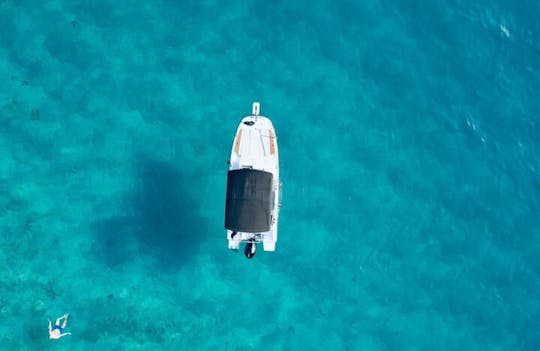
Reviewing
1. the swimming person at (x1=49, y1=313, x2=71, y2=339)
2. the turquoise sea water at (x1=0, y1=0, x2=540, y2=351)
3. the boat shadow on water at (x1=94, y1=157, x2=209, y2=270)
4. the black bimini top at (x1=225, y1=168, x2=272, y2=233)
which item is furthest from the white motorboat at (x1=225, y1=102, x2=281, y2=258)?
the swimming person at (x1=49, y1=313, x2=71, y2=339)

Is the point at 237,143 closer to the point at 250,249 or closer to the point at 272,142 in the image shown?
the point at 272,142

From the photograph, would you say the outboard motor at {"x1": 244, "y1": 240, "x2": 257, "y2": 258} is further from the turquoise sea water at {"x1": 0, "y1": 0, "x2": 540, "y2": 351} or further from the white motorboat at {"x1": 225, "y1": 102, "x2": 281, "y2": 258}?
the turquoise sea water at {"x1": 0, "y1": 0, "x2": 540, "y2": 351}

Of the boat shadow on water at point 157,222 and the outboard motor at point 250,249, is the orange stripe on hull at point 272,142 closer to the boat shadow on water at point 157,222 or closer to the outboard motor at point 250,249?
the boat shadow on water at point 157,222

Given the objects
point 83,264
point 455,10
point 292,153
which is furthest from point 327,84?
point 83,264

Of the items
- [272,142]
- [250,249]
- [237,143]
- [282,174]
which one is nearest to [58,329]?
[250,249]

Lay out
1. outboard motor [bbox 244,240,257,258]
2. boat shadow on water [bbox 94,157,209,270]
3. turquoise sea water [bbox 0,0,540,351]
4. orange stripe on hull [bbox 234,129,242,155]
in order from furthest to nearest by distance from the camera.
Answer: boat shadow on water [bbox 94,157,209,270] < turquoise sea water [bbox 0,0,540,351] < orange stripe on hull [bbox 234,129,242,155] < outboard motor [bbox 244,240,257,258]

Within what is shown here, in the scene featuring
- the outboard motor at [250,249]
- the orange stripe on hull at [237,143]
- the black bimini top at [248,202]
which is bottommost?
the outboard motor at [250,249]

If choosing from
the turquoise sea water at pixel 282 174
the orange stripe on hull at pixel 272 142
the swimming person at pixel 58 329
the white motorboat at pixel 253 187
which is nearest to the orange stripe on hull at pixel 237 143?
the white motorboat at pixel 253 187

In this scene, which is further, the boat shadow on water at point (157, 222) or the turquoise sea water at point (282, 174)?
the boat shadow on water at point (157, 222)
